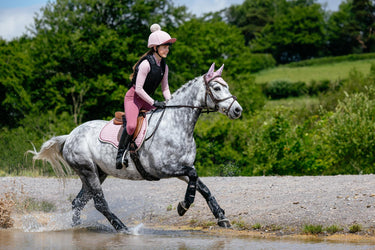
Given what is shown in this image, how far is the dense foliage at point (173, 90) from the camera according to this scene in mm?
15547

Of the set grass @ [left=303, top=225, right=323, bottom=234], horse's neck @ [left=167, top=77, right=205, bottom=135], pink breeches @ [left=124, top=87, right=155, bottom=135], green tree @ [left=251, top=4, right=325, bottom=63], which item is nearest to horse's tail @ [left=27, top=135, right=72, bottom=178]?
Answer: pink breeches @ [left=124, top=87, right=155, bottom=135]

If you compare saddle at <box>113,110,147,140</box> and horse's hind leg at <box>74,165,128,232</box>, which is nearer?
saddle at <box>113,110,147,140</box>

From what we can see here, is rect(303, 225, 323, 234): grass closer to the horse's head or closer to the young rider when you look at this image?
the horse's head

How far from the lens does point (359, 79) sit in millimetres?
28406

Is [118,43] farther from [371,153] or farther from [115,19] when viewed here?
[371,153]

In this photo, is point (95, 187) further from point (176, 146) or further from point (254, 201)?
point (254, 201)

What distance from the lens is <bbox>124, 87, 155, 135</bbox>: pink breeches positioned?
7.91 meters

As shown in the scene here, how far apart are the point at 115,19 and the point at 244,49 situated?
17859 millimetres

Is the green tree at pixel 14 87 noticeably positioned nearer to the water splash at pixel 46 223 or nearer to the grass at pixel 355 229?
the water splash at pixel 46 223

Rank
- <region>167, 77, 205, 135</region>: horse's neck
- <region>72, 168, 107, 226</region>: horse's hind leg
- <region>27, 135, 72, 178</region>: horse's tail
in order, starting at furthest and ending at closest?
<region>27, 135, 72, 178</region>: horse's tail → <region>72, 168, 107, 226</region>: horse's hind leg → <region>167, 77, 205, 135</region>: horse's neck

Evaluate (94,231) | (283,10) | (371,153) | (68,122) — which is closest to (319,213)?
(94,231)

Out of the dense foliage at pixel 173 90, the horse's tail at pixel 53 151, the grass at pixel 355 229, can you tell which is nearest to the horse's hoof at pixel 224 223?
the grass at pixel 355 229

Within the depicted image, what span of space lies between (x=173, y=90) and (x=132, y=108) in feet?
68.8

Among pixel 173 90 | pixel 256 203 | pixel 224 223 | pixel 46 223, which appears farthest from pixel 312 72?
pixel 224 223
